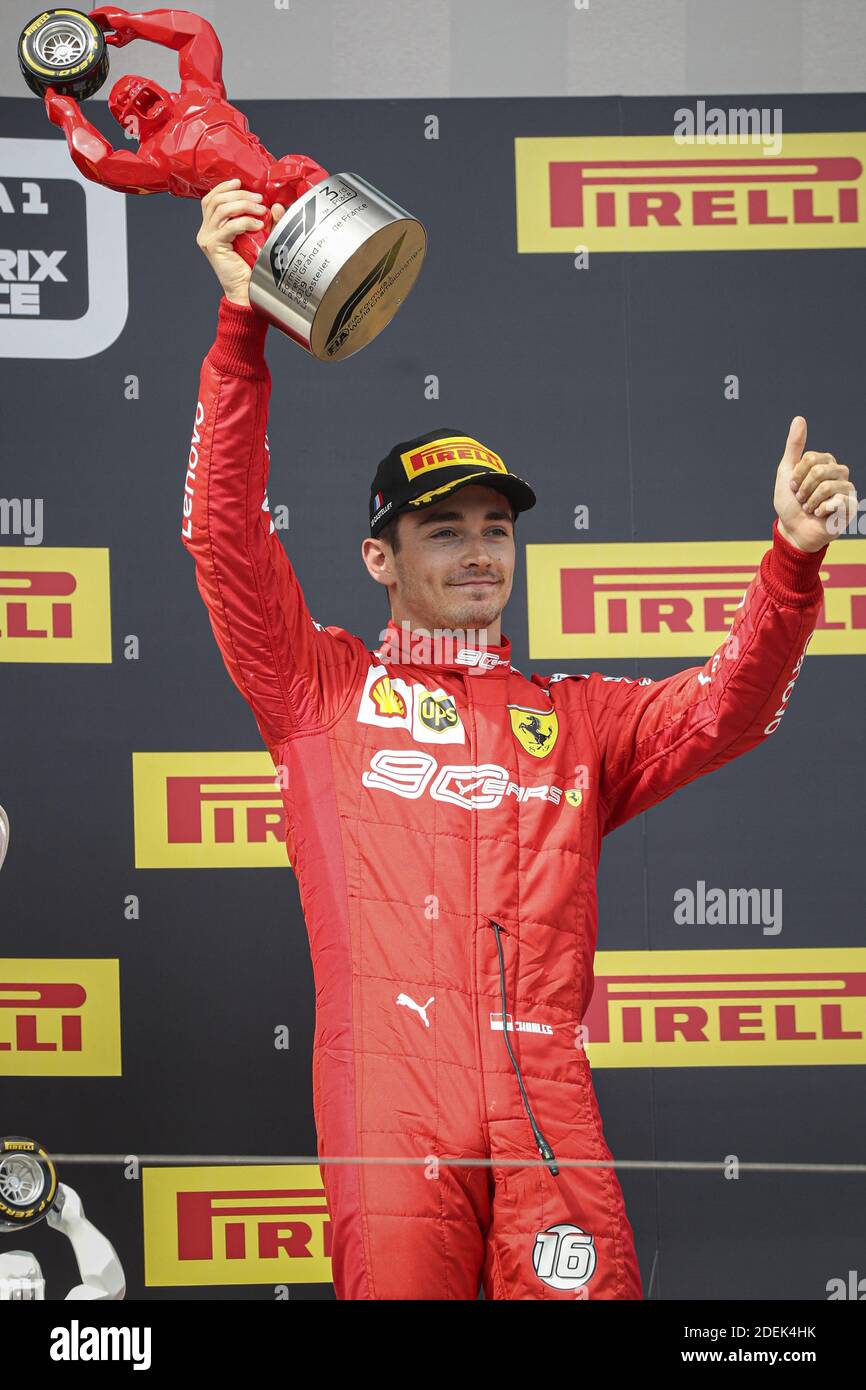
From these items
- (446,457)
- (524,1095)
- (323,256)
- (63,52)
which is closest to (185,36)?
(63,52)

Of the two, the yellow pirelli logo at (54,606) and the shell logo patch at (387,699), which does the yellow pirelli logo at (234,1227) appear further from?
the shell logo patch at (387,699)

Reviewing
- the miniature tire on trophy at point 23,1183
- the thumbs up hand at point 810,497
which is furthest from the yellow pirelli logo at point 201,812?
the thumbs up hand at point 810,497

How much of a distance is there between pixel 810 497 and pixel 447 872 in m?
0.48

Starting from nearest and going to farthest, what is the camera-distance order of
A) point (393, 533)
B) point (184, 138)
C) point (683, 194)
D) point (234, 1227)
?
point (184, 138), point (393, 533), point (234, 1227), point (683, 194)

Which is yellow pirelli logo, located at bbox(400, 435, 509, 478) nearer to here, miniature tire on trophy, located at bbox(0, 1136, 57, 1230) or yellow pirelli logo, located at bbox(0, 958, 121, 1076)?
miniature tire on trophy, located at bbox(0, 1136, 57, 1230)

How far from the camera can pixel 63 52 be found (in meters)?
1.38

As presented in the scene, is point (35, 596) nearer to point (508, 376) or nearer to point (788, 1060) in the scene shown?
point (508, 376)

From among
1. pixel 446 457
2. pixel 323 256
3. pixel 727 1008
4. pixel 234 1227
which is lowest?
pixel 234 1227

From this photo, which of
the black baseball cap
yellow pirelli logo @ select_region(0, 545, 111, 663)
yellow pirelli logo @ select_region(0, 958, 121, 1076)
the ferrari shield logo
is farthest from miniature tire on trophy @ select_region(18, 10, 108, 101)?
yellow pirelli logo @ select_region(0, 958, 121, 1076)

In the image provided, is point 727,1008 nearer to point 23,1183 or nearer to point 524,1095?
point 524,1095

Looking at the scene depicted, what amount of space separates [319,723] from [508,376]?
95cm

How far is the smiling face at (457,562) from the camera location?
4.98 feet

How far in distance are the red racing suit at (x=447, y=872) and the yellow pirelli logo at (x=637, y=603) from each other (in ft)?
2.23

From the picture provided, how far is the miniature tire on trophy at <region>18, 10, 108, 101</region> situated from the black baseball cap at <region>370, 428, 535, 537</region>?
1.58ft
